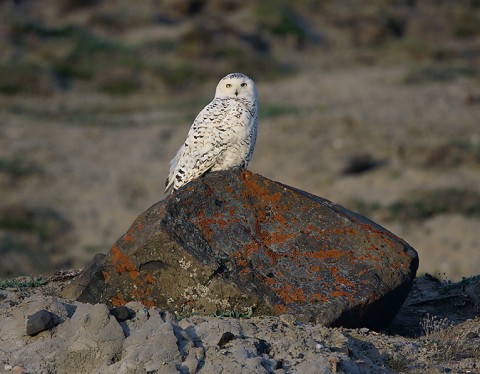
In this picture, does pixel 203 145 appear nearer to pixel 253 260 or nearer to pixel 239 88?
pixel 239 88

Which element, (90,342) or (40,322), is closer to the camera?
(90,342)

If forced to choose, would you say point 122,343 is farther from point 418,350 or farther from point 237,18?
point 237,18

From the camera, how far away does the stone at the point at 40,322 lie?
5.77m

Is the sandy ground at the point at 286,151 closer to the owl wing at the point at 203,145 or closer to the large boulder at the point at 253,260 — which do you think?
the owl wing at the point at 203,145

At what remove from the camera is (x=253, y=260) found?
664 cm

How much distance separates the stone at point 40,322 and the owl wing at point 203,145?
2576 mm

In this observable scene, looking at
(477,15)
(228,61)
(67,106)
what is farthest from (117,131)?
(477,15)

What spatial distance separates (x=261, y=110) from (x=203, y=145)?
44.3ft

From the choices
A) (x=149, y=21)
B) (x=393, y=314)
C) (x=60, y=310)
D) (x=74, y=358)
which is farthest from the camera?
(x=149, y=21)

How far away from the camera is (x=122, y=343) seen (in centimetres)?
563

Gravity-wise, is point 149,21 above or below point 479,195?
above

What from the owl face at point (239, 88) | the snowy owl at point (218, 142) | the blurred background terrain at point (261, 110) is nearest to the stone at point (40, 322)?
the snowy owl at point (218, 142)

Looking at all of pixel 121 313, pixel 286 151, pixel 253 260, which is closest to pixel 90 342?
pixel 121 313

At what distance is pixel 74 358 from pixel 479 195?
11976mm
